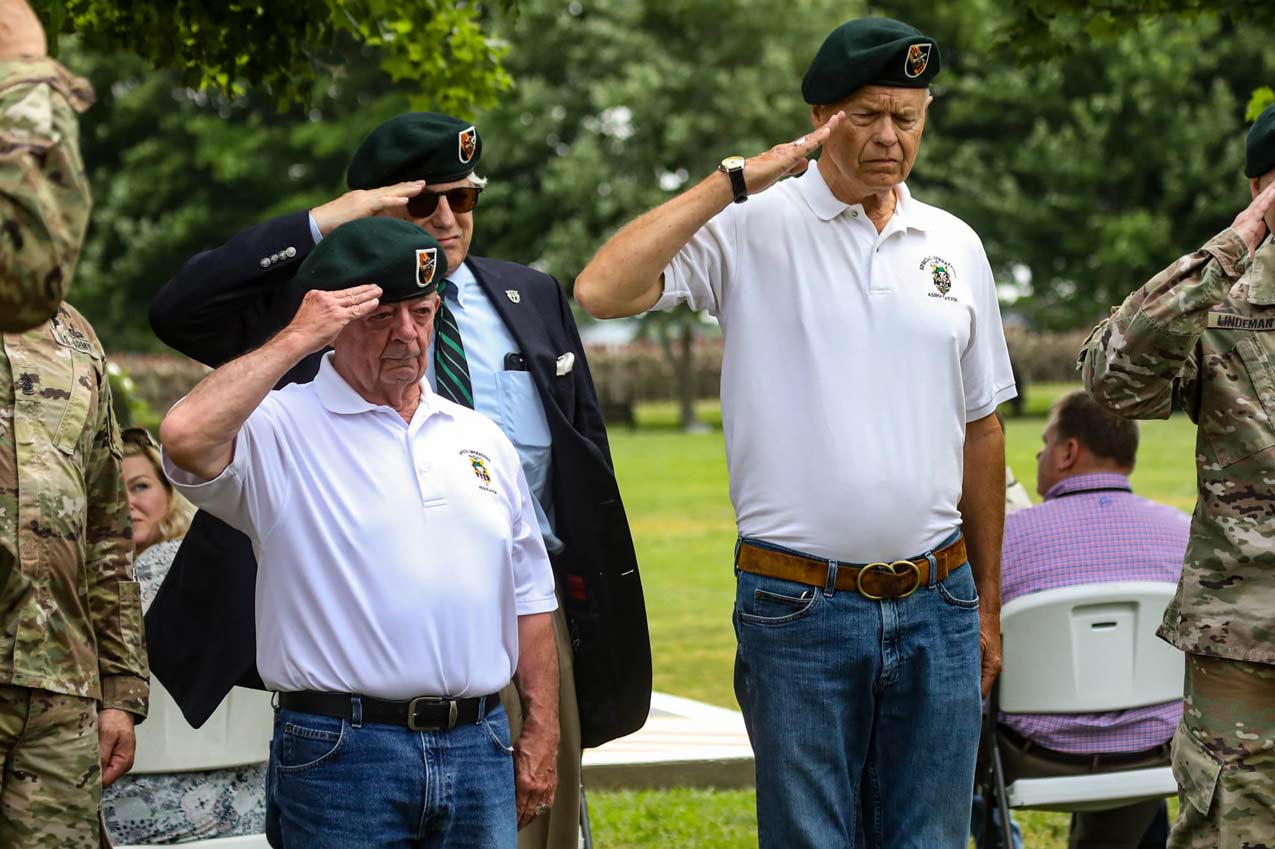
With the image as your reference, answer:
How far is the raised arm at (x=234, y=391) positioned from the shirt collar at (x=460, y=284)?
89cm

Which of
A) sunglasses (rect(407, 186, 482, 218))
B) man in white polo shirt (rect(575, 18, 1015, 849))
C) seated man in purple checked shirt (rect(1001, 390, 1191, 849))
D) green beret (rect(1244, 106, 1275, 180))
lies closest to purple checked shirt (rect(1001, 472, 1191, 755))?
seated man in purple checked shirt (rect(1001, 390, 1191, 849))

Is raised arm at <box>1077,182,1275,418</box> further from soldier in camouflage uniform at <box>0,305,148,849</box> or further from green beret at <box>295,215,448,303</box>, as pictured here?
soldier in camouflage uniform at <box>0,305,148,849</box>

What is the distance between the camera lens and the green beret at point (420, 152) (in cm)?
398

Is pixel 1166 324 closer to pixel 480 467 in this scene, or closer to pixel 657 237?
pixel 657 237

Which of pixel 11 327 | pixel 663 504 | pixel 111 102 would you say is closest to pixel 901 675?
pixel 11 327

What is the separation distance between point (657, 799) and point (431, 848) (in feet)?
11.2

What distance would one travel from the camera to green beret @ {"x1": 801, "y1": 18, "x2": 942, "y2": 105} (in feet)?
12.3

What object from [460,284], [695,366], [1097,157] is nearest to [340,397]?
[460,284]

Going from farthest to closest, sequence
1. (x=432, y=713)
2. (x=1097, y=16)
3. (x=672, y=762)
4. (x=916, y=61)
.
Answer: (x=1097, y=16)
(x=672, y=762)
(x=916, y=61)
(x=432, y=713)

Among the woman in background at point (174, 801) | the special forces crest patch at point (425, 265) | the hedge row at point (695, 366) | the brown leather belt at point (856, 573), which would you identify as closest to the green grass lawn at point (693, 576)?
the woman in background at point (174, 801)

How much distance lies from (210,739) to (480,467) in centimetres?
156

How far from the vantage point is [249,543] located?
383cm

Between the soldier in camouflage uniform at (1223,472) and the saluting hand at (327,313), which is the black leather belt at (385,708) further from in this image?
the soldier in camouflage uniform at (1223,472)

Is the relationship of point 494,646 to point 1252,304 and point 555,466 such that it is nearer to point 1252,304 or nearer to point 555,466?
point 555,466
